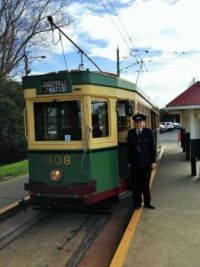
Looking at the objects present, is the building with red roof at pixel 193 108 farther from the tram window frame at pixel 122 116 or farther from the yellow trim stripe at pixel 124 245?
the yellow trim stripe at pixel 124 245

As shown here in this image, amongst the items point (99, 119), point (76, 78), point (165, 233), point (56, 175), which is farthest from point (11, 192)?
point (165, 233)

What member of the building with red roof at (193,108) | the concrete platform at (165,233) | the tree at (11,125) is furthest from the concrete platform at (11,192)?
the tree at (11,125)

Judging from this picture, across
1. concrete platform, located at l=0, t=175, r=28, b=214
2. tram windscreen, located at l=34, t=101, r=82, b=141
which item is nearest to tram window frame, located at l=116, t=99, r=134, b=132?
tram windscreen, located at l=34, t=101, r=82, b=141

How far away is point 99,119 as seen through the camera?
8.99 metres

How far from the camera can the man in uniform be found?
361 inches

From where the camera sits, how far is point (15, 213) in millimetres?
9727

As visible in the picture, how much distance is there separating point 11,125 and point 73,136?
845 inches

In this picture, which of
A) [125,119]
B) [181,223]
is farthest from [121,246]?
[125,119]

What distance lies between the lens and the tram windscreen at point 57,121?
8.80m

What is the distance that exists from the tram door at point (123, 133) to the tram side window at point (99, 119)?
0.56m

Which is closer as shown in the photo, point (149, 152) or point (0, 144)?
point (149, 152)

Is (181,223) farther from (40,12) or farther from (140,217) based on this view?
(40,12)

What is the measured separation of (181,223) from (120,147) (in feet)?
7.70

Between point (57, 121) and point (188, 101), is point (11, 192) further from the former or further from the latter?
point (188, 101)
